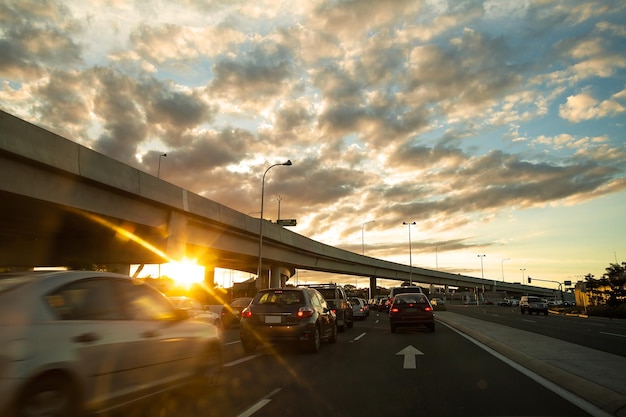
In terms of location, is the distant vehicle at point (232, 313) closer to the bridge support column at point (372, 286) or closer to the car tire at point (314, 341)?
the car tire at point (314, 341)

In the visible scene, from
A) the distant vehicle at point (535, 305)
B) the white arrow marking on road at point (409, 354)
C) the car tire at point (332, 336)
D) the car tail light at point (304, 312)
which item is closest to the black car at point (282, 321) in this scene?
the car tail light at point (304, 312)

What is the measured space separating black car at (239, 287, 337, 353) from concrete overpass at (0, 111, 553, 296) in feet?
37.1

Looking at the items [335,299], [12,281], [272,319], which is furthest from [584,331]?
[12,281]

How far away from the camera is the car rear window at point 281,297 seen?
40.2 ft

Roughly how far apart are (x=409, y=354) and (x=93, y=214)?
55.5 feet

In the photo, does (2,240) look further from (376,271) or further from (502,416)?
(376,271)

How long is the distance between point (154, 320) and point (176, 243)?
80.1 feet

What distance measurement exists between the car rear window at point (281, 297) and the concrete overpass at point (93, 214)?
36.4ft

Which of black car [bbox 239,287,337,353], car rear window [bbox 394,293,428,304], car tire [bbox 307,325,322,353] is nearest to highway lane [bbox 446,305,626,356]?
car rear window [bbox 394,293,428,304]

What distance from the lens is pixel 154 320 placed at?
5.71m

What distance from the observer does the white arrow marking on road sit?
1004 cm

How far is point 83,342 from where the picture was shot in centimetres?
447

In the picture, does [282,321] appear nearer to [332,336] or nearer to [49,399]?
[332,336]

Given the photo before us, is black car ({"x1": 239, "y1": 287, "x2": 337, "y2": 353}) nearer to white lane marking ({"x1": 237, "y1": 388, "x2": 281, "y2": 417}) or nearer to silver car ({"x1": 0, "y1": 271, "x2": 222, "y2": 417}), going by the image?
white lane marking ({"x1": 237, "y1": 388, "x2": 281, "y2": 417})
